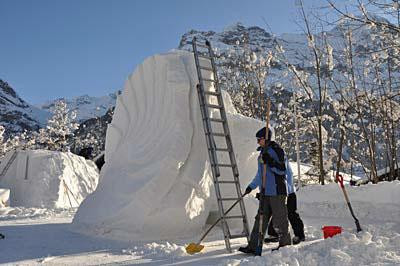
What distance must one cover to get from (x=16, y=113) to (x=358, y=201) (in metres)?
154

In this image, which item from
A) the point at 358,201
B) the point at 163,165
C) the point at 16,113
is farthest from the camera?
the point at 16,113

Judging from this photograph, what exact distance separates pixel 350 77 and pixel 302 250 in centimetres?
1029

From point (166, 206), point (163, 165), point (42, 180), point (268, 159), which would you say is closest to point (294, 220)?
point (268, 159)

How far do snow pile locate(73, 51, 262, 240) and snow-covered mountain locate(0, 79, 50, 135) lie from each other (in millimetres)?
123149

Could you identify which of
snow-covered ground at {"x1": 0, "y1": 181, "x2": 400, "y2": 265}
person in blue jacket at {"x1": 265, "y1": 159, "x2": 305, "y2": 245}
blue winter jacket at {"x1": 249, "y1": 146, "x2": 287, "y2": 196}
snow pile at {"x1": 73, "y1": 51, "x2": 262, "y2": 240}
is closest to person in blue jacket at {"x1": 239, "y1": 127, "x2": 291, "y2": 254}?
blue winter jacket at {"x1": 249, "y1": 146, "x2": 287, "y2": 196}

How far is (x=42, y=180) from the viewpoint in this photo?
17078mm

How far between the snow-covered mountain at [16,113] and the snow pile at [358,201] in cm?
12310

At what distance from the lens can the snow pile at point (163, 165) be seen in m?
6.21

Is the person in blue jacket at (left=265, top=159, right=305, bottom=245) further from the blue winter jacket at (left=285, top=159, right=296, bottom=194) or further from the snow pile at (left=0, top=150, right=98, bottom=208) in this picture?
the snow pile at (left=0, top=150, right=98, bottom=208)

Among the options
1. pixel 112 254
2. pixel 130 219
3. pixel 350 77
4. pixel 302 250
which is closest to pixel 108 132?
pixel 130 219

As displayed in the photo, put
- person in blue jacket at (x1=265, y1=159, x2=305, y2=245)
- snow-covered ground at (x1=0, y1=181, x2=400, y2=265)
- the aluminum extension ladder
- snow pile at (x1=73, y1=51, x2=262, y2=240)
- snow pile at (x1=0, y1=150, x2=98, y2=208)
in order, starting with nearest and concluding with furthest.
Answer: snow-covered ground at (x1=0, y1=181, x2=400, y2=265) → the aluminum extension ladder → person in blue jacket at (x1=265, y1=159, x2=305, y2=245) → snow pile at (x1=73, y1=51, x2=262, y2=240) → snow pile at (x1=0, y1=150, x2=98, y2=208)

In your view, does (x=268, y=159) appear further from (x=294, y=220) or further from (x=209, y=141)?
(x=294, y=220)

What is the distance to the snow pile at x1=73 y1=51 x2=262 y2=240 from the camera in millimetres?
6215

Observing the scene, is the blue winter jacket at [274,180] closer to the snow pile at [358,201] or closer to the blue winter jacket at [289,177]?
the blue winter jacket at [289,177]
